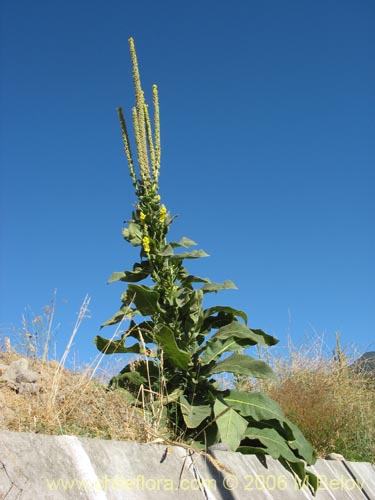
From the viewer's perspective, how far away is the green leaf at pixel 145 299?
396 centimetres

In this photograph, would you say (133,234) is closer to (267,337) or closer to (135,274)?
(135,274)

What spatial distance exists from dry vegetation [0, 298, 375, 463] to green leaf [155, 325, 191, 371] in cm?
41

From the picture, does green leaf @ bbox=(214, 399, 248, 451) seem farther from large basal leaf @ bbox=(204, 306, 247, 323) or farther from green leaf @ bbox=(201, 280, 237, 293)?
green leaf @ bbox=(201, 280, 237, 293)

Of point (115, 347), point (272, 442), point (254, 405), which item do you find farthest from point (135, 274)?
point (272, 442)

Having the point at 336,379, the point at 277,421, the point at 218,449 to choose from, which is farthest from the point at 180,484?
the point at 336,379

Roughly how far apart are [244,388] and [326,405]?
2.90ft

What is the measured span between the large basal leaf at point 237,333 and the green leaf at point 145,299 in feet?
1.59

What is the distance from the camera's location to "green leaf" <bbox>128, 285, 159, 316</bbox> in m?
3.96

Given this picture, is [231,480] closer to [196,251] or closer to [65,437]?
[65,437]

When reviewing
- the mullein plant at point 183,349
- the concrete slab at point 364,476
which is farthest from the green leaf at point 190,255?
the concrete slab at point 364,476

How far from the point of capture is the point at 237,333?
13.1 feet

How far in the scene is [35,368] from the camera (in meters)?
4.35

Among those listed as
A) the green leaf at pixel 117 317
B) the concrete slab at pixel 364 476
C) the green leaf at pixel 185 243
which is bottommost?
the concrete slab at pixel 364 476

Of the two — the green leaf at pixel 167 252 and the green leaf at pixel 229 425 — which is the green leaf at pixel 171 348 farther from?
the green leaf at pixel 167 252
